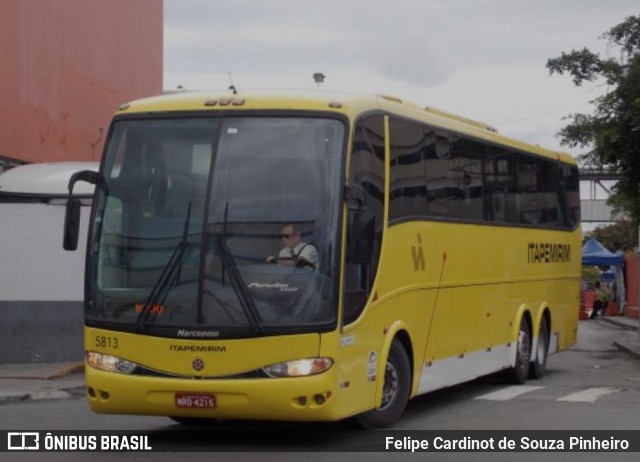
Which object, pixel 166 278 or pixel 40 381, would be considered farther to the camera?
pixel 40 381

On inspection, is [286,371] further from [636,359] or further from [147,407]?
[636,359]

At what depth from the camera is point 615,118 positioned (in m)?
26.1

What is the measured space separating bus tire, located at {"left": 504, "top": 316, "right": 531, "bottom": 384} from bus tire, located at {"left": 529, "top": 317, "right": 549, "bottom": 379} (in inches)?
10.4

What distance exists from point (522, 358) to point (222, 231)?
8.35 m

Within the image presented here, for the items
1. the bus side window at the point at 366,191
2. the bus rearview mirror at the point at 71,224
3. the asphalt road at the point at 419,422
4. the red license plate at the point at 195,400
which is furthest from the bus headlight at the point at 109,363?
the bus side window at the point at 366,191

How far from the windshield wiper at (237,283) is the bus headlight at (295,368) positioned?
35 centimetres

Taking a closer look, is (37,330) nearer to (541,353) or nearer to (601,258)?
(541,353)

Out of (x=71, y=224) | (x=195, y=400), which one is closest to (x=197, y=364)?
(x=195, y=400)

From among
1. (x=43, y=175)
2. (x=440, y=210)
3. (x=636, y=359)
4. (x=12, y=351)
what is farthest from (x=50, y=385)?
(x=636, y=359)

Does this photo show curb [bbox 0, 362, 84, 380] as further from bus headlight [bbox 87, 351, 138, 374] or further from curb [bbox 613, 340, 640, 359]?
curb [bbox 613, 340, 640, 359]

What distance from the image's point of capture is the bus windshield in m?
11.1

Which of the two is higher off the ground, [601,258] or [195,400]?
[601,258]

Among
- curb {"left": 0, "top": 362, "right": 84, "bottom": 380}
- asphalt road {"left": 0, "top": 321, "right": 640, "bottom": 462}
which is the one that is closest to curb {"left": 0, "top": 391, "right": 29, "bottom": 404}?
asphalt road {"left": 0, "top": 321, "right": 640, "bottom": 462}

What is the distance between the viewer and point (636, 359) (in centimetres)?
2572
